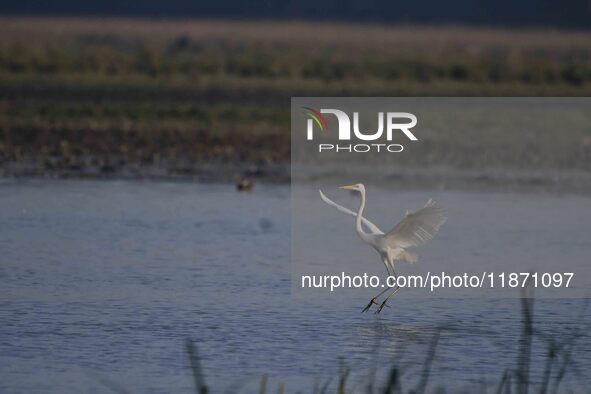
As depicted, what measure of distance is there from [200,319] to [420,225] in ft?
5.42

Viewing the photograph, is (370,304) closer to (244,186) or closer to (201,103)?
(244,186)

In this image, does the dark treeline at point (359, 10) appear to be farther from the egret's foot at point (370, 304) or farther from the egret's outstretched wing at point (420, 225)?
the egret's outstretched wing at point (420, 225)

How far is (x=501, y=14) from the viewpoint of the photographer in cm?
8756

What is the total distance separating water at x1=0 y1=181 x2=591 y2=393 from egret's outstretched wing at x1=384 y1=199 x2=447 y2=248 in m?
0.57

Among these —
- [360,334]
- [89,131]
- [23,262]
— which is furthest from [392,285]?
[89,131]

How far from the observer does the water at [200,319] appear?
8305 millimetres

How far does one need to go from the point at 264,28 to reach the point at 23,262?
6946cm

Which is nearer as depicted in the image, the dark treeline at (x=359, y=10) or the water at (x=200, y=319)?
the water at (x=200, y=319)

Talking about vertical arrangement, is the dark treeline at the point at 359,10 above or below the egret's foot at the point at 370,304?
below

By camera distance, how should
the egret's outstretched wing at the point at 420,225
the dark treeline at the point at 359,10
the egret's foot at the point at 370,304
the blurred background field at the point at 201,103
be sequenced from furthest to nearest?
1. the dark treeline at the point at 359,10
2. the blurred background field at the point at 201,103
3. the egret's foot at the point at 370,304
4. the egret's outstretched wing at the point at 420,225

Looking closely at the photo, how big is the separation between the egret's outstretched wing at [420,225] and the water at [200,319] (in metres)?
0.57

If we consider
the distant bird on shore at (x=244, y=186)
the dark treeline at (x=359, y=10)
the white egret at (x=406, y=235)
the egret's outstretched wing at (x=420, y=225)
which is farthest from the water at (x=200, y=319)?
the dark treeline at (x=359, y=10)

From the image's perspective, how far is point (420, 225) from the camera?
988 cm

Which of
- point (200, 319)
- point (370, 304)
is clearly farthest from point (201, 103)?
point (200, 319)
